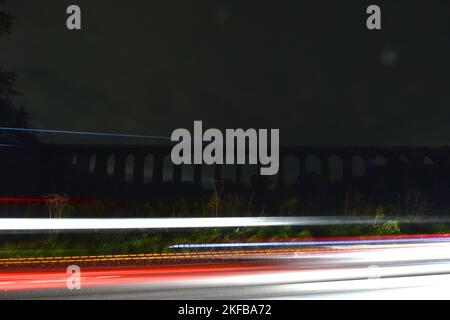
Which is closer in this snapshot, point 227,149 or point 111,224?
point 111,224

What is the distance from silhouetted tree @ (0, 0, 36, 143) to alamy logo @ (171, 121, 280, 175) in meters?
3.56

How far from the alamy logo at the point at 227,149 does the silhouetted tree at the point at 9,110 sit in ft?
11.7

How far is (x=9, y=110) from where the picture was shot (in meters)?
9.02

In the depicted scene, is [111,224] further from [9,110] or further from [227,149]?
[9,110]

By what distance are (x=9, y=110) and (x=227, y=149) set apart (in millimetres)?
5511

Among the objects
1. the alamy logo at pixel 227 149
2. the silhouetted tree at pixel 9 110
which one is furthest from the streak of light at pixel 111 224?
the silhouetted tree at pixel 9 110

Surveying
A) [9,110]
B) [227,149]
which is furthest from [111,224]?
[9,110]

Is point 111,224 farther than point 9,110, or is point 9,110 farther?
point 9,110

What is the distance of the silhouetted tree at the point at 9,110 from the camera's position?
8625mm

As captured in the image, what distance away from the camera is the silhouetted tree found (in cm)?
862

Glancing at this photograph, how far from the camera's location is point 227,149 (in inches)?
294

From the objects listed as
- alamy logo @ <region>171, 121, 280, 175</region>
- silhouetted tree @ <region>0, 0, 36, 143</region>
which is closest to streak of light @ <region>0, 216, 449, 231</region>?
alamy logo @ <region>171, 121, 280, 175</region>

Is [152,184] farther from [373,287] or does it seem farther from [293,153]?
[373,287]
